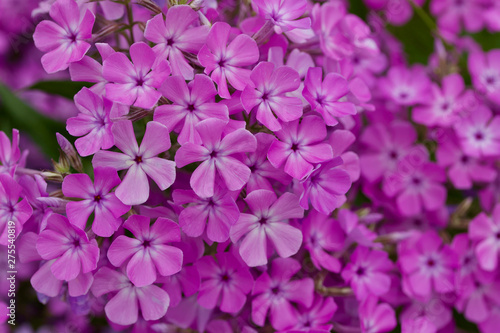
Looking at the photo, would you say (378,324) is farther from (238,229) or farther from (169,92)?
(169,92)

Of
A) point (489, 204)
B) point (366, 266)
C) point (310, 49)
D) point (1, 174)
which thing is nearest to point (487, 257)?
point (489, 204)

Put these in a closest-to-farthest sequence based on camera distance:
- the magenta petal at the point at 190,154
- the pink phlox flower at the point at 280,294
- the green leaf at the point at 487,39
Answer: the magenta petal at the point at 190,154, the pink phlox flower at the point at 280,294, the green leaf at the point at 487,39

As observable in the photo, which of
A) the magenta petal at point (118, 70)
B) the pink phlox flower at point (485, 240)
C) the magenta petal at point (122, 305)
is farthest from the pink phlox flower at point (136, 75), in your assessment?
the pink phlox flower at point (485, 240)

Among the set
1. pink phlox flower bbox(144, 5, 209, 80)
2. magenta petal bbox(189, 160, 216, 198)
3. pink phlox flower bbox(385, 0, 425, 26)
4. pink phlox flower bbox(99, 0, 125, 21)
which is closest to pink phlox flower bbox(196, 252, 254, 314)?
magenta petal bbox(189, 160, 216, 198)

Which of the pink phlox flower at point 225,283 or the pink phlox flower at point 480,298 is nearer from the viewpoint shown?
the pink phlox flower at point 225,283

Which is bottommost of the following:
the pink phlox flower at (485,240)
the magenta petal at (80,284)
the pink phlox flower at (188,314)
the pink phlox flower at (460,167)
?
A: the pink phlox flower at (485,240)

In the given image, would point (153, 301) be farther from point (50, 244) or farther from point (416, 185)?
point (416, 185)

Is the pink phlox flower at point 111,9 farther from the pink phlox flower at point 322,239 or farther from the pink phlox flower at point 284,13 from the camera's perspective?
the pink phlox flower at point 322,239
